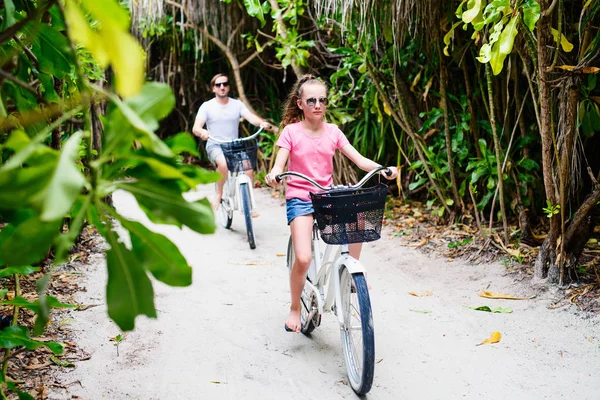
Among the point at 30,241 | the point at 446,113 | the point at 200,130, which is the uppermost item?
the point at 30,241

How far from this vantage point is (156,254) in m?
1.11

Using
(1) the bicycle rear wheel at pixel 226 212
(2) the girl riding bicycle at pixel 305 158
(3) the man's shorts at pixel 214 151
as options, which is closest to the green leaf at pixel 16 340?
(2) the girl riding bicycle at pixel 305 158

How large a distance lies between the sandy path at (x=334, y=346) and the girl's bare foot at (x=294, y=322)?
4.4 inches

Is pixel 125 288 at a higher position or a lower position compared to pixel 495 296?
higher

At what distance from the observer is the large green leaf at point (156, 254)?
1.11m

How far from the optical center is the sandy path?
2791 mm

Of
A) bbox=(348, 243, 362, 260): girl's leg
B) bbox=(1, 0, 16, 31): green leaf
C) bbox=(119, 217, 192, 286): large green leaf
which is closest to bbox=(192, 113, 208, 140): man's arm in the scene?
bbox=(348, 243, 362, 260): girl's leg

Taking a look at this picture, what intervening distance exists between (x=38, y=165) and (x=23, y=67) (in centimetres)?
101

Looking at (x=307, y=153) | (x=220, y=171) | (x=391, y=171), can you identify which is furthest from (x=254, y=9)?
(x=391, y=171)

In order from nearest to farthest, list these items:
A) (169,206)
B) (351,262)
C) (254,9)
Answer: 1. (169,206)
2. (351,262)
3. (254,9)

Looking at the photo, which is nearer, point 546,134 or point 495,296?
point 546,134

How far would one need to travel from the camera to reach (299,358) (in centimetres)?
315

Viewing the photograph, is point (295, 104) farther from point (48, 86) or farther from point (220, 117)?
point (220, 117)

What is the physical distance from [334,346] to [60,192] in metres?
2.66
